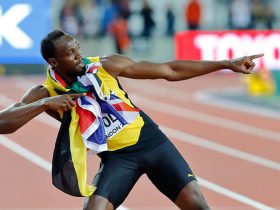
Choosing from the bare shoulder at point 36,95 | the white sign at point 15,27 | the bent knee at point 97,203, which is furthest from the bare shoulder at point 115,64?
the white sign at point 15,27

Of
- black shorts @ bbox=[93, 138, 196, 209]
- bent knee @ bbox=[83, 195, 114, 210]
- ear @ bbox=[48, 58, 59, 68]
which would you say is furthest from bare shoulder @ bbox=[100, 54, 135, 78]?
bent knee @ bbox=[83, 195, 114, 210]

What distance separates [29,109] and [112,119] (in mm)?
557

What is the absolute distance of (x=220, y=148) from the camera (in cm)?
1237

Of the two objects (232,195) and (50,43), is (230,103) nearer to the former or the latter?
(232,195)

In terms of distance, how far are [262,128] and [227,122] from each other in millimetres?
949

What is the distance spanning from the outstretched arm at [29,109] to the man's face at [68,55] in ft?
0.60

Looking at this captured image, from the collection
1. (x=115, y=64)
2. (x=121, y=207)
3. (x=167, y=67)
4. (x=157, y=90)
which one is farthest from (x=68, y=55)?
(x=157, y=90)

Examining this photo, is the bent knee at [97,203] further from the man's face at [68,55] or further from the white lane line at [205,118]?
the white lane line at [205,118]

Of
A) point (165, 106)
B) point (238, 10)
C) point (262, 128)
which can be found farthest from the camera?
point (238, 10)

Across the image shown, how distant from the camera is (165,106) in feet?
58.4

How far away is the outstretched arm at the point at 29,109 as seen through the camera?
5.49m

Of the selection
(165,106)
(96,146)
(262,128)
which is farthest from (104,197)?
(165,106)

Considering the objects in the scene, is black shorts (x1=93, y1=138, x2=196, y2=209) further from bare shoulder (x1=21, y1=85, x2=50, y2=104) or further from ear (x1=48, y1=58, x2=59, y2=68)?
Result: ear (x1=48, y1=58, x2=59, y2=68)

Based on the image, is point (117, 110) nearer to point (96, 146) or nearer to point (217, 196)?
point (96, 146)
